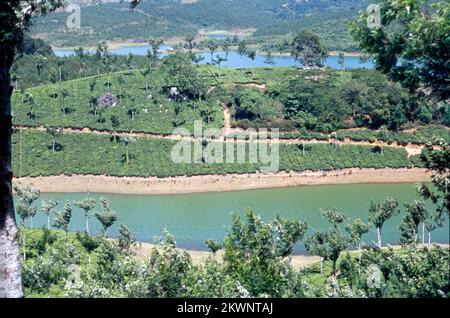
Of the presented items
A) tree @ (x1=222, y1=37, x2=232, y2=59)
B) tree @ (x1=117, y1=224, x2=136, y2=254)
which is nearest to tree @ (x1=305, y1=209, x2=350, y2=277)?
tree @ (x1=117, y1=224, x2=136, y2=254)

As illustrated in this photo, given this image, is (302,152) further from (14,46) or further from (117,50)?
(117,50)

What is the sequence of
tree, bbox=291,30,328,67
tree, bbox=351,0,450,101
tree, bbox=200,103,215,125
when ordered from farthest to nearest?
tree, bbox=291,30,328,67 < tree, bbox=200,103,215,125 < tree, bbox=351,0,450,101

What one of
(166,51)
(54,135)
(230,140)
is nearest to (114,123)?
(54,135)

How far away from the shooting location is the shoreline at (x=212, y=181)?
37.5 metres

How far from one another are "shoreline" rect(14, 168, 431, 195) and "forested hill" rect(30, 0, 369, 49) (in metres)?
57.2

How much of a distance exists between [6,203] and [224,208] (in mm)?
27931

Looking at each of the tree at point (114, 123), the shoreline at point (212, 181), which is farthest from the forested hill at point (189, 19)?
the shoreline at point (212, 181)

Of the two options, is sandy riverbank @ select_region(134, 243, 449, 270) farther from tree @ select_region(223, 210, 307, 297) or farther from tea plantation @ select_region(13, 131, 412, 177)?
tree @ select_region(223, 210, 307, 297)

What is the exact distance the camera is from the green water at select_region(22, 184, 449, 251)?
1152 inches

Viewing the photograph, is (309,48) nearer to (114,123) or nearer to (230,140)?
(230,140)

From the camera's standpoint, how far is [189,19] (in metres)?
149

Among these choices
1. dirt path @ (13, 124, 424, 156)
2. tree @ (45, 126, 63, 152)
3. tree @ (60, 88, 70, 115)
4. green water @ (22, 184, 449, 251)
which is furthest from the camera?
tree @ (60, 88, 70, 115)

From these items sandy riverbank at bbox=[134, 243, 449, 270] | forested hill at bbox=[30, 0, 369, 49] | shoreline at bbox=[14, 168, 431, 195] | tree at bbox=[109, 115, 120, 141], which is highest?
forested hill at bbox=[30, 0, 369, 49]

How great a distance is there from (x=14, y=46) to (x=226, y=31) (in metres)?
140
